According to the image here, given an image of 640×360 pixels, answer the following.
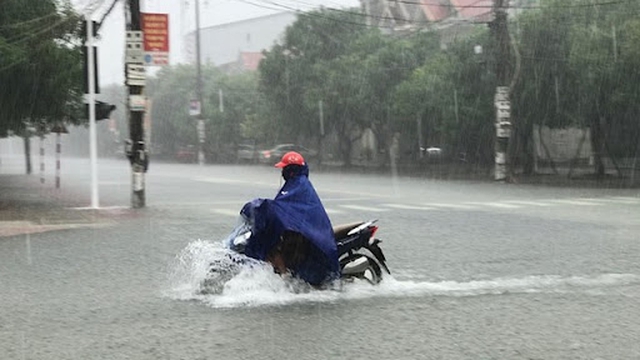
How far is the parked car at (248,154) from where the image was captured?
5994 cm

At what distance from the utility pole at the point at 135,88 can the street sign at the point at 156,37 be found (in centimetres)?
74

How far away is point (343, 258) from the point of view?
28.5 ft

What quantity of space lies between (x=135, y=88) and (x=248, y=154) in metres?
42.3

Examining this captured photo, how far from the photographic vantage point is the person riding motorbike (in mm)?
8055

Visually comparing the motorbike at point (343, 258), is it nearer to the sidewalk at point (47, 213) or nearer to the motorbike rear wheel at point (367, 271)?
the motorbike rear wheel at point (367, 271)

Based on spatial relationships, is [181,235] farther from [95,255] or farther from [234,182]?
[234,182]

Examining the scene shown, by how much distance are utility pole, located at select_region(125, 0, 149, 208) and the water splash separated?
9.53 meters

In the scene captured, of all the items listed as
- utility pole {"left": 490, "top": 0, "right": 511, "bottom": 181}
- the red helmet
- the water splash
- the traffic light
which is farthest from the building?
the red helmet

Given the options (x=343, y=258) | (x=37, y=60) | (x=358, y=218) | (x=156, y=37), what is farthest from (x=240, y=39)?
(x=343, y=258)

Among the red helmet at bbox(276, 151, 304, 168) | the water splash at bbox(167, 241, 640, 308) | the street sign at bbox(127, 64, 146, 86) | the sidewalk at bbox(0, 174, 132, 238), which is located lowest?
the sidewalk at bbox(0, 174, 132, 238)

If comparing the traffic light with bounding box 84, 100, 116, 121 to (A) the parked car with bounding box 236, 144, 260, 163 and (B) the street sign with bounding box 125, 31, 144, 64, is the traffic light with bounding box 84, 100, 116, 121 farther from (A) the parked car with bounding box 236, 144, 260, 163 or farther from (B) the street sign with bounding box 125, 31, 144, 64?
(A) the parked car with bounding box 236, 144, 260, 163

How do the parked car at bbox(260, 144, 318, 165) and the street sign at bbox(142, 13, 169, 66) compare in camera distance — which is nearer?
the street sign at bbox(142, 13, 169, 66)

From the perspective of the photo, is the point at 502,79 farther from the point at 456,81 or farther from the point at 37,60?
the point at 37,60

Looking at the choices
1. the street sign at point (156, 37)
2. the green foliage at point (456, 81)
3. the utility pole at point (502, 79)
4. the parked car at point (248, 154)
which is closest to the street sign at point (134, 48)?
the street sign at point (156, 37)
